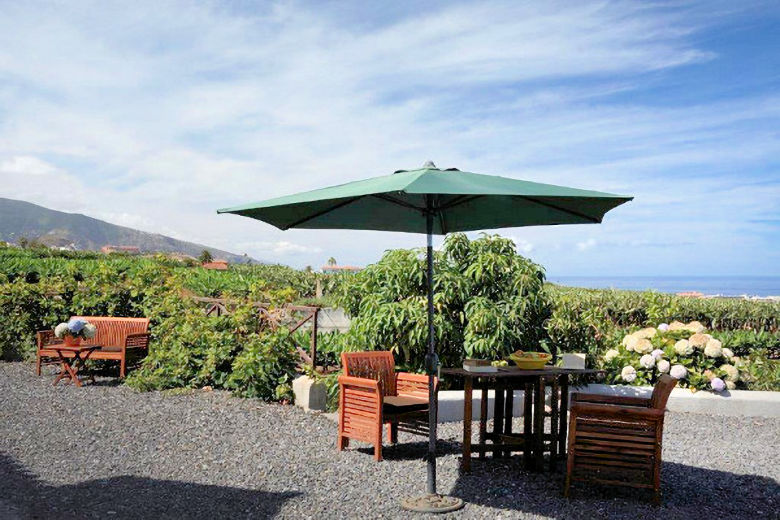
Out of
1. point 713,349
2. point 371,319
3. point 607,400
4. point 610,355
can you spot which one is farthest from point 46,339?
point 713,349

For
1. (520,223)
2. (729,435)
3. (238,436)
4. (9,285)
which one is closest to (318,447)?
(238,436)

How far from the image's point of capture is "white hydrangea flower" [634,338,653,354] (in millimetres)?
7883

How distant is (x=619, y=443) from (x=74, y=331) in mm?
6713

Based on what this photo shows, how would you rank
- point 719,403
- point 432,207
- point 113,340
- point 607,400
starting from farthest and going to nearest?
point 113,340
point 719,403
point 607,400
point 432,207

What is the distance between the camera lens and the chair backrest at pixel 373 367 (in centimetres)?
573

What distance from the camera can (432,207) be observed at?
172 inches

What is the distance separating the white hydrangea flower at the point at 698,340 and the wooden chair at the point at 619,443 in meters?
3.79

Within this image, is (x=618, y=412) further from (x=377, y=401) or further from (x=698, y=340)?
(x=698, y=340)

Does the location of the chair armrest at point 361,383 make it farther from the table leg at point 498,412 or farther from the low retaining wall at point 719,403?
the low retaining wall at point 719,403

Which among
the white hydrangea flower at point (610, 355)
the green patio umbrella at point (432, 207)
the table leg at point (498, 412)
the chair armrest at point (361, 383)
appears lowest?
the table leg at point (498, 412)

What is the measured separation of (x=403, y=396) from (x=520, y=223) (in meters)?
1.79

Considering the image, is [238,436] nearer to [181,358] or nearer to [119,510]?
[119,510]

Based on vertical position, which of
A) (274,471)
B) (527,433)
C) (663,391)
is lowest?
(274,471)

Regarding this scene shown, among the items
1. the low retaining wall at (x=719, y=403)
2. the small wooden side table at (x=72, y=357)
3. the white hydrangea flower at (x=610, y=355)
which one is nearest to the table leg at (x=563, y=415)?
the low retaining wall at (x=719, y=403)
